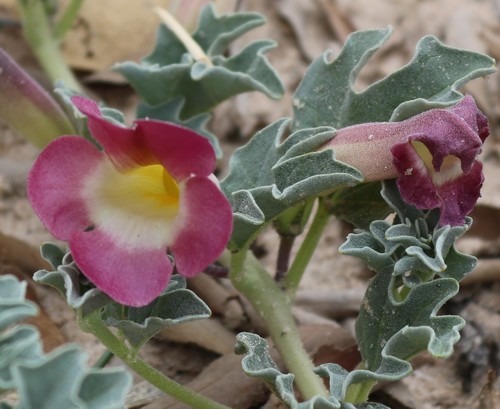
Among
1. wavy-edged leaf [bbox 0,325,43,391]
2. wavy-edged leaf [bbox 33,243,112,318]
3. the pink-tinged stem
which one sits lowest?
wavy-edged leaf [bbox 0,325,43,391]

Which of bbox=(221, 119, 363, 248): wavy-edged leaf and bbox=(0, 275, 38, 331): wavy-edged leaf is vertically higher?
bbox=(0, 275, 38, 331): wavy-edged leaf

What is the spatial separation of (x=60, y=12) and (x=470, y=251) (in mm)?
1177

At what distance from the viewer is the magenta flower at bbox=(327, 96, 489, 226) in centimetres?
106

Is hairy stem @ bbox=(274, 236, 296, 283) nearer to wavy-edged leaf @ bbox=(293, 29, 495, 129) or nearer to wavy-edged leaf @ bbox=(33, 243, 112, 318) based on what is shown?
wavy-edged leaf @ bbox=(293, 29, 495, 129)

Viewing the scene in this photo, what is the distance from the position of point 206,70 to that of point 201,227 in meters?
0.51

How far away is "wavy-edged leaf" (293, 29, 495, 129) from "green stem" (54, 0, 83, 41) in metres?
0.73

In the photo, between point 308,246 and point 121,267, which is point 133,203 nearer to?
point 121,267

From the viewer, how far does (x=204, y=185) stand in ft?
3.23

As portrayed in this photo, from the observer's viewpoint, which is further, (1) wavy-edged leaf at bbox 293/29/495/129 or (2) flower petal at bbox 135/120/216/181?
(1) wavy-edged leaf at bbox 293/29/495/129

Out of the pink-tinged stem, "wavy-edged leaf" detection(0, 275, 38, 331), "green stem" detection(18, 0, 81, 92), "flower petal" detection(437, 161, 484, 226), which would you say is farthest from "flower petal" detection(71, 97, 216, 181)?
"green stem" detection(18, 0, 81, 92)

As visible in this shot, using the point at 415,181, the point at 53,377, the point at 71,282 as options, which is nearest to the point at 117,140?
the point at 71,282

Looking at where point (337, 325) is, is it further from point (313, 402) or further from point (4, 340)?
point (4, 340)

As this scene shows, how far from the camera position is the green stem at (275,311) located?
4.05 ft

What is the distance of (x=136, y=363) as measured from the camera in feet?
3.58
